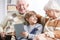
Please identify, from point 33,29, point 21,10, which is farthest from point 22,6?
point 33,29

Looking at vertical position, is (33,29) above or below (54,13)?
below

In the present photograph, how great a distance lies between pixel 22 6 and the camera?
1.16 meters

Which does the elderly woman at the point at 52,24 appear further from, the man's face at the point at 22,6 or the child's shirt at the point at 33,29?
the man's face at the point at 22,6

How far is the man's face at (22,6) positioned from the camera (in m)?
1.15

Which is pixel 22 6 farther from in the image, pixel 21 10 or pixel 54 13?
pixel 54 13

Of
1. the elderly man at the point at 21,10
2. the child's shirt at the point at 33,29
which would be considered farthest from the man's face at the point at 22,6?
the child's shirt at the point at 33,29

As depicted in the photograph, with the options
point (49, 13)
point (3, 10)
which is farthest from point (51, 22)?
point (3, 10)

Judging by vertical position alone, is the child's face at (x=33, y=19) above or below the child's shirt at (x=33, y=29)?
above

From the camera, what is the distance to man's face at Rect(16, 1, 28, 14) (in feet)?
3.78

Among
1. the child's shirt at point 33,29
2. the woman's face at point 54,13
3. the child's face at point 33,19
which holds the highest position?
the woman's face at point 54,13

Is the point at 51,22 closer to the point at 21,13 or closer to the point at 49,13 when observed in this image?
the point at 49,13

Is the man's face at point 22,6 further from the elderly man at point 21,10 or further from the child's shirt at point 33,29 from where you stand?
the child's shirt at point 33,29

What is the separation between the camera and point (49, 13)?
43.3 inches

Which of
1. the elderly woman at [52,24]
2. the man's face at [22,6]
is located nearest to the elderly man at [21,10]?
the man's face at [22,6]
